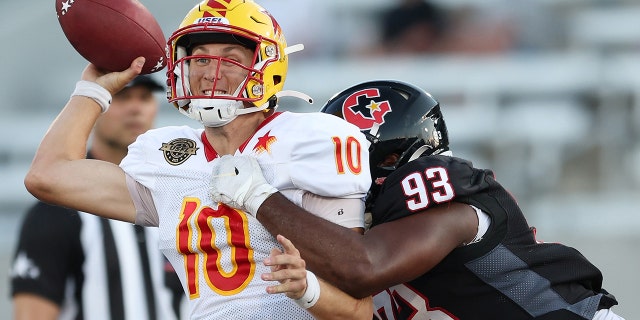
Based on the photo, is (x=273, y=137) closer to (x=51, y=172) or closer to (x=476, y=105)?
(x=51, y=172)

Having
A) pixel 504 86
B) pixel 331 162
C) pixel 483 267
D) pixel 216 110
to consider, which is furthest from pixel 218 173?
pixel 504 86

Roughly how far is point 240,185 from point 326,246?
1.02 ft

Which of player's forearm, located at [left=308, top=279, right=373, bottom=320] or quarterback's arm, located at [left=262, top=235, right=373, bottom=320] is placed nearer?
quarterback's arm, located at [left=262, top=235, right=373, bottom=320]

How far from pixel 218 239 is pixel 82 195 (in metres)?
0.52

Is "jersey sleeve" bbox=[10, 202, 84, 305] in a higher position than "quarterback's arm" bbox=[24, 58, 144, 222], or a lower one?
lower

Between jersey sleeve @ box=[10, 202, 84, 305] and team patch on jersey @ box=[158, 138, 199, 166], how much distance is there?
3.90 feet

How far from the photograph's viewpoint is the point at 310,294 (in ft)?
10.6

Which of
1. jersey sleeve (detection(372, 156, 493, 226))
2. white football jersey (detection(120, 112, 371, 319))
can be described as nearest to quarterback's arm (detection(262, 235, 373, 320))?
white football jersey (detection(120, 112, 371, 319))

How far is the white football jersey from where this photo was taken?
3.47m

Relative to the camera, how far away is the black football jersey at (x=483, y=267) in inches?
140

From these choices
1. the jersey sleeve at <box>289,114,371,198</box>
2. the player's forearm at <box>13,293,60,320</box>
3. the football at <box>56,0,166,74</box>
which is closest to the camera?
the jersey sleeve at <box>289,114,371,198</box>

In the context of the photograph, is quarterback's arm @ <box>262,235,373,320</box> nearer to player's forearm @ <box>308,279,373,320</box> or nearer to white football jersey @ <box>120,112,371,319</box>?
player's forearm @ <box>308,279,373,320</box>

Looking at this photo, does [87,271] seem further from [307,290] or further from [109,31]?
[307,290]

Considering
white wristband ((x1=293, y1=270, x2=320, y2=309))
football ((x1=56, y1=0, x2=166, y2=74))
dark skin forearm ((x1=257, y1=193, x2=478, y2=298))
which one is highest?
football ((x1=56, y1=0, x2=166, y2=74))
